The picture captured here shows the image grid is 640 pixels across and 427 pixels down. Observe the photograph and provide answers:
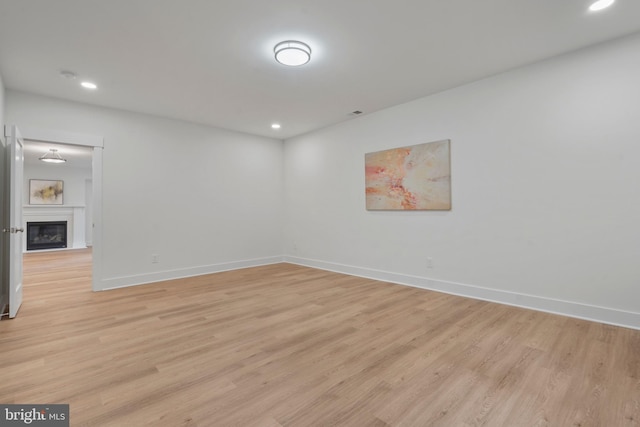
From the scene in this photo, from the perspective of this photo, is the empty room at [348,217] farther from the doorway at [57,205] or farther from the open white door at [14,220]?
the doorway at [57,205]

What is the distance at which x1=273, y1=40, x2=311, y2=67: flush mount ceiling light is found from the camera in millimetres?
2773

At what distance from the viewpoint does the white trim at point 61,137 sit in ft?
12.4

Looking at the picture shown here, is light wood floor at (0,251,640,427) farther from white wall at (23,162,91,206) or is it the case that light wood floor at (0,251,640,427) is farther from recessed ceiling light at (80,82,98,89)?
white wall at (23,162,91,206)

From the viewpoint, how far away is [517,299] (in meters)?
3.35

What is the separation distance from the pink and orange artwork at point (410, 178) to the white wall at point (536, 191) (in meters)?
0.13

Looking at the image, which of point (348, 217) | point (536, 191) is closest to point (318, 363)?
point (536, 191)

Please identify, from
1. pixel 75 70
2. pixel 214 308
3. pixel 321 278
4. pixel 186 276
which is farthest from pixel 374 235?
pixel 75 70

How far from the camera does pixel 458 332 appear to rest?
2.66 meters

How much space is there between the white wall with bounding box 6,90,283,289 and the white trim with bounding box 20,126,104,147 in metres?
0.07

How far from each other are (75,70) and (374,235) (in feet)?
14.3

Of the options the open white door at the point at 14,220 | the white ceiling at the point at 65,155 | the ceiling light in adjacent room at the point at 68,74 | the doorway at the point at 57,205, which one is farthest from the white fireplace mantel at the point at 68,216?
the ceiling light in adjacent room at the point at 68,74

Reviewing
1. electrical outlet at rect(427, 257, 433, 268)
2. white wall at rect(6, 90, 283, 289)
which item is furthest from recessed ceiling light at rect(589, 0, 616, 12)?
white wall at rect(6, 90, 283, 289)

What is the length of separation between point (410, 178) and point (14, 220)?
4.73m

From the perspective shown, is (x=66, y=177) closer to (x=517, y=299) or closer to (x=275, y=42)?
(x=275, y=42)
